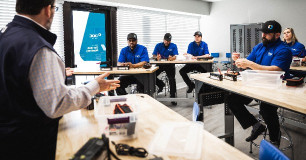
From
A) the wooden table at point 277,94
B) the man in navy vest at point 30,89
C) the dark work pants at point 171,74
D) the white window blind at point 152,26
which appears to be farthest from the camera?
the white window blind at point 152,26

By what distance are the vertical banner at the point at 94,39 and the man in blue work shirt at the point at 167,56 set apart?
1.43 meters

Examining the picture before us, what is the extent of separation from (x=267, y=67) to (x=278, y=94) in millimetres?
955

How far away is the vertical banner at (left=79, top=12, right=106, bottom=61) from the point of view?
513 cm

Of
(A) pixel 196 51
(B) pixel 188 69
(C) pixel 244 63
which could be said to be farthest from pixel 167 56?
(C) pixel 244 63

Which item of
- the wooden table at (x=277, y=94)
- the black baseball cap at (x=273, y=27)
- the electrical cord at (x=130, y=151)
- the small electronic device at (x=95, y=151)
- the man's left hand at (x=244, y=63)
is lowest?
the electrical cord at (x=130, y=151)

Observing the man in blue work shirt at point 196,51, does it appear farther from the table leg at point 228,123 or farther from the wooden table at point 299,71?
the table leg at point 228,123

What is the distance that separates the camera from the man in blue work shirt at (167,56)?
5.13m

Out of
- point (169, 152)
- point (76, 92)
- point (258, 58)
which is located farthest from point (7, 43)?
point (258, 58)

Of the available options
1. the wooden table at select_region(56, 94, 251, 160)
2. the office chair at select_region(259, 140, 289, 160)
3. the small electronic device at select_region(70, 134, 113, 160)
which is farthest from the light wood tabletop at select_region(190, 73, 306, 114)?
the small electronic device at select_region(70, 134, 113, 160)

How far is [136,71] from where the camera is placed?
143 inches

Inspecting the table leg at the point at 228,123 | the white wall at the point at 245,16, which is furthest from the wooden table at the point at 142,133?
the white wall at the point at 245,16

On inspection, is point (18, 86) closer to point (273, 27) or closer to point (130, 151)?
point (130, 151)

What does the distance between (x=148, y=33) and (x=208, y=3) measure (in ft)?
10.4

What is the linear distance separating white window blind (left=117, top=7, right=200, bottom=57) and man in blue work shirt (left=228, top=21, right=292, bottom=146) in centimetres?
385
